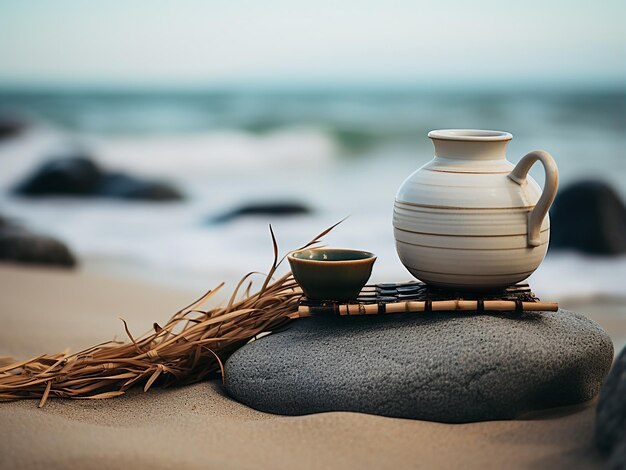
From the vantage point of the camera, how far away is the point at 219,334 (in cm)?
272

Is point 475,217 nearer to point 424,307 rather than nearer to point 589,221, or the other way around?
point 424,307

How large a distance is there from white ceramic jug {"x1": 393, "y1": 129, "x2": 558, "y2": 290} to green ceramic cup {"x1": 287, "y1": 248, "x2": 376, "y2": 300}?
18 centimetres

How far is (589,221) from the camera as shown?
20.0 feet

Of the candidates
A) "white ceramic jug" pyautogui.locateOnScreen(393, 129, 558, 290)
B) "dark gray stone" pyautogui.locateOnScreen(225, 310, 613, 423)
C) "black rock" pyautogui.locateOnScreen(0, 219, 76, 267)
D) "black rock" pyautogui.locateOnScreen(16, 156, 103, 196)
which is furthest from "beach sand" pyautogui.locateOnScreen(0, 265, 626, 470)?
"black rock" pyautogui.locateOnScreen(16, 156, 103, 196)

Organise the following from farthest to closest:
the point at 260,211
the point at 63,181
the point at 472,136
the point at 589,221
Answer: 1. the point at 63,181
2. the point at 260,211
3. the point at 589,221
4. the point at 472,136

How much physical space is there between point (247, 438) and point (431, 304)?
0.68 metres

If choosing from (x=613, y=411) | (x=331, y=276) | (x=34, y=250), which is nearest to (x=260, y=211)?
(x=34, y=250)

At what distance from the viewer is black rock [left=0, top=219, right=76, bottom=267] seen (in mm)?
5379

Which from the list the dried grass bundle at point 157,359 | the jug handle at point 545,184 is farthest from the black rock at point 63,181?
the jug handle at point 545,184

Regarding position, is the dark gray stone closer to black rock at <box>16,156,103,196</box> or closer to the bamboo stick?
the bamboo stick

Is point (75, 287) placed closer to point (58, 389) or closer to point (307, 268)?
point (58, 389)

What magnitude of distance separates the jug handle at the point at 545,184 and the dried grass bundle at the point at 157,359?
0.61 meters

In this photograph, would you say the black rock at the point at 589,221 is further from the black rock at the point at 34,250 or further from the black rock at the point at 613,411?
the black rock at the point at 613,411

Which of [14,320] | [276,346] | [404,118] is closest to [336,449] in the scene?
[276,346]
